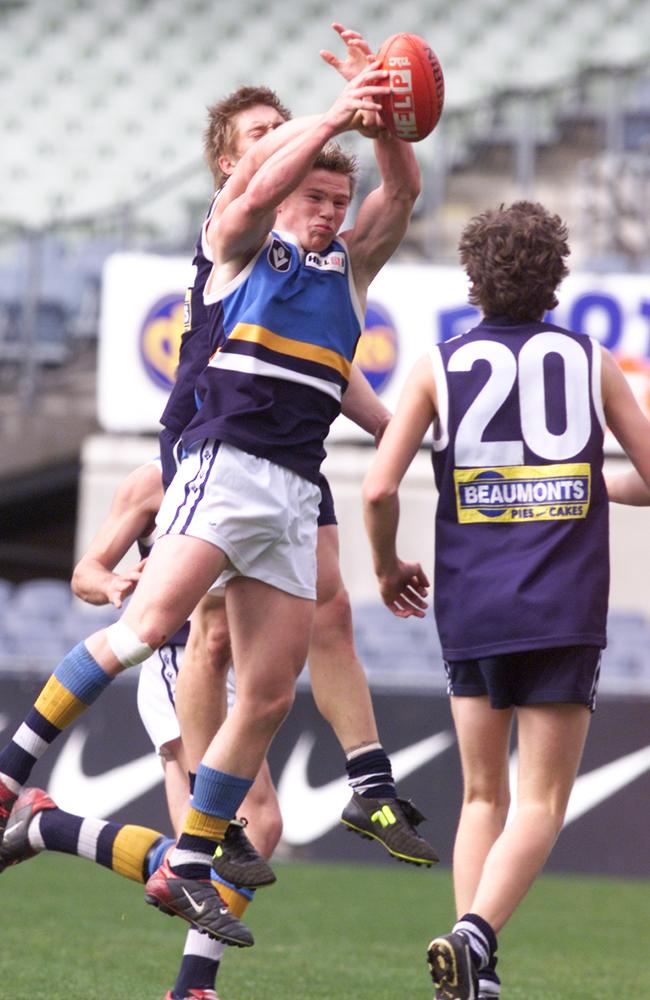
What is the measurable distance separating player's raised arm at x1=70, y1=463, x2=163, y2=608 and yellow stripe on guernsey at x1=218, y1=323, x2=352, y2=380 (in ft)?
2.30

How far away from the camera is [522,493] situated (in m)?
3.70

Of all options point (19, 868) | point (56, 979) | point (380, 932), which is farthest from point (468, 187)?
point (56, 979)

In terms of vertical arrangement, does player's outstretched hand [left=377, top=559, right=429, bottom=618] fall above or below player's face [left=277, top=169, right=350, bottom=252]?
below

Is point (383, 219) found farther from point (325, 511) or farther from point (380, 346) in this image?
point (380, 346)

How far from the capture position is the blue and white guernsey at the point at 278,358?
3.56m

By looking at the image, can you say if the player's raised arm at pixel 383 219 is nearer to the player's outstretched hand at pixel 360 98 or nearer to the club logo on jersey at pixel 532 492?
the player's outstretched hand at pixel 360 98

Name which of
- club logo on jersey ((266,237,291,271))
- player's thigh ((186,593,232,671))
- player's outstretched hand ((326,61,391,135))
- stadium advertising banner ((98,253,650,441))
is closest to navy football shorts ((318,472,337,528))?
player's thigh ((186,593,232,671))

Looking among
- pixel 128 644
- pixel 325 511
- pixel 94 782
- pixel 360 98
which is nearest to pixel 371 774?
pixel 325 511

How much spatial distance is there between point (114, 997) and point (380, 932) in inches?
87.8

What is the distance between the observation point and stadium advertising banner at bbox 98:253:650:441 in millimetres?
11391

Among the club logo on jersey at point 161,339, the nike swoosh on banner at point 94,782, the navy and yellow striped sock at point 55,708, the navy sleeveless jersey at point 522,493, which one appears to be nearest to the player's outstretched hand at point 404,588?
the navy sleeveless jersey at point 522,493

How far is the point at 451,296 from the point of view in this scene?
38.0 feet

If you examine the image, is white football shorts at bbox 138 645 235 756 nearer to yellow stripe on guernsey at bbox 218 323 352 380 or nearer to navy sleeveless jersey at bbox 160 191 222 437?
navy sleeveless jersey at bbox 160 191 222 437

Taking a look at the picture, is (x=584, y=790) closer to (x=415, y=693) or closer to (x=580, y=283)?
(x=415, y=693)
